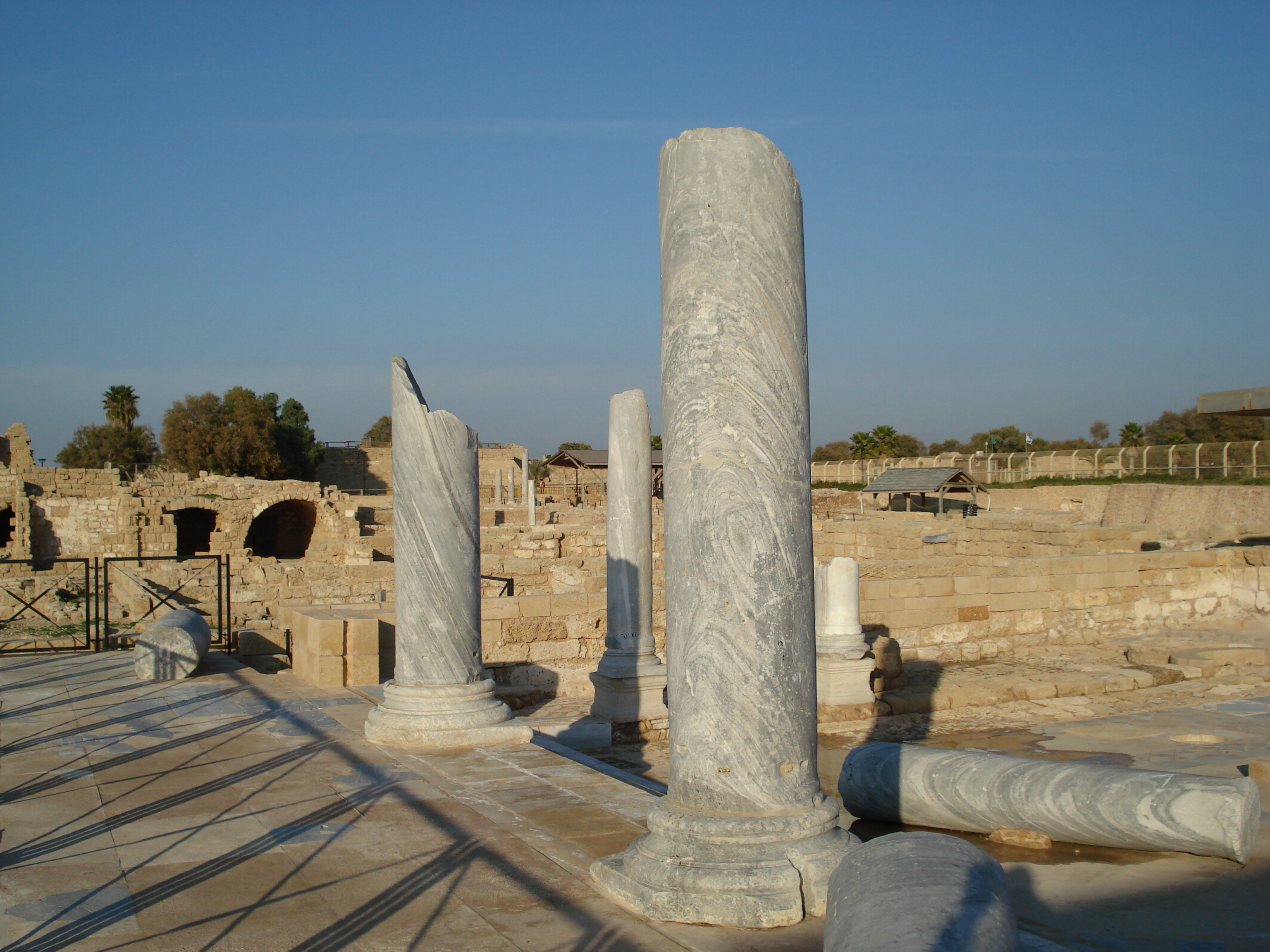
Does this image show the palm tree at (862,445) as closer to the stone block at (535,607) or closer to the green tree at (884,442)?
the green tree at (884,442)

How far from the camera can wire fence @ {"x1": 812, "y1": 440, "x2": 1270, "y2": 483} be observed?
33.0m

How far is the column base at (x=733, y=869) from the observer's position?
3533mm

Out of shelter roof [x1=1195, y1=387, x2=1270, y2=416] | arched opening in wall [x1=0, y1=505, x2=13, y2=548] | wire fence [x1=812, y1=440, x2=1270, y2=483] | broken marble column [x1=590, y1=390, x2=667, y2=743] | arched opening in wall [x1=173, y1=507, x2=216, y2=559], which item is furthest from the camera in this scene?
arched opening in wall [x1=173, y1=507, x2=216, y2=559]

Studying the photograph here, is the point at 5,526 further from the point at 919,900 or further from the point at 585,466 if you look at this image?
the point at 919,900

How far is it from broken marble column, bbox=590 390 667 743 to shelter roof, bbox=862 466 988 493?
2751cm

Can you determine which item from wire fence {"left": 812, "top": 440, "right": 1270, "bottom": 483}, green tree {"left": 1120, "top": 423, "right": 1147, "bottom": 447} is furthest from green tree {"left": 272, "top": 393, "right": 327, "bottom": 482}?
green tree {"left": 1120, "top": 423, "right": 1147, "bottom": 447}

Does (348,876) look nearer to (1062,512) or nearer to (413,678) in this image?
(413,678)

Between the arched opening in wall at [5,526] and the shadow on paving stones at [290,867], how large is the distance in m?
35.0

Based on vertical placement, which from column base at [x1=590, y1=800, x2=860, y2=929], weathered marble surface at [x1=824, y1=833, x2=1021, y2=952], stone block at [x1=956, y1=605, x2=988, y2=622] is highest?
weathered marble surface at [x1=824, y1=833, x2=1021, y2=952]

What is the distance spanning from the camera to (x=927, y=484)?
3584cm

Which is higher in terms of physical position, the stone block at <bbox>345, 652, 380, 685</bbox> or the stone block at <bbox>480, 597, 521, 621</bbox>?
the stone block at <bbox>480, 597, 521, 621</bbox>

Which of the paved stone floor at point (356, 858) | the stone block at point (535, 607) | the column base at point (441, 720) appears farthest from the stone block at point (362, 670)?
the column base at point (441, 720)

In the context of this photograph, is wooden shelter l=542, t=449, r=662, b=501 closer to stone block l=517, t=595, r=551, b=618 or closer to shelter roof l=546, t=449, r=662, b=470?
shelter roof l=546, t=449, r=662, b=470

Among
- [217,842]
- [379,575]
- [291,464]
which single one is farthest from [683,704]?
[291,464]
